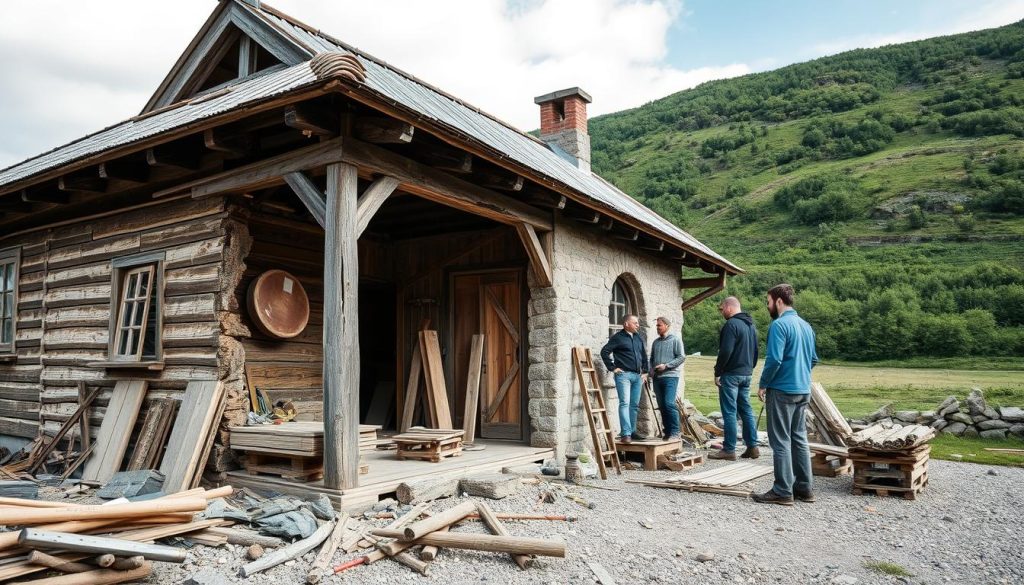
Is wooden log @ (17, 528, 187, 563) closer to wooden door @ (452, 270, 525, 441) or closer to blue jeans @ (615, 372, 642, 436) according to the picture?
wooden door @ (452, 270, 525, 441)

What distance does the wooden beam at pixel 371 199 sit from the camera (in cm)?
565

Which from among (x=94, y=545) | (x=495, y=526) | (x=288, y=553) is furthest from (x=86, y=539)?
(x=495, y=526)

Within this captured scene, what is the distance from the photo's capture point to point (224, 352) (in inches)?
260

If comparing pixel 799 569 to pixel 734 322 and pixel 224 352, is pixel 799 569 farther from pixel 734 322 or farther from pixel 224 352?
pixel 224 352

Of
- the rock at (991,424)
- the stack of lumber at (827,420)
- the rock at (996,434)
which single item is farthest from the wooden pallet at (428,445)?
the rock at (991,424)

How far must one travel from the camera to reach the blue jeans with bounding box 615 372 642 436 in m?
8.98

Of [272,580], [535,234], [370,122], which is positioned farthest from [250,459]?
[535,234]

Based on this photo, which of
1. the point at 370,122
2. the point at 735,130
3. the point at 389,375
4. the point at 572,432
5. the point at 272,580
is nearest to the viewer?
the point at 272,580

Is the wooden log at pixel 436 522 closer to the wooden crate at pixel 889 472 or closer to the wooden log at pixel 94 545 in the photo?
the wooden log at pixel 94 545

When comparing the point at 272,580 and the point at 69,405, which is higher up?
the point at 69,405

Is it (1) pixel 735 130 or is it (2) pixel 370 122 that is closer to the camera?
(2) pixel 370 122

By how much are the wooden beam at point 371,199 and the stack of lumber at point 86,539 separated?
8.57ft

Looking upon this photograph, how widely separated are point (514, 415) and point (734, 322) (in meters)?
3.34

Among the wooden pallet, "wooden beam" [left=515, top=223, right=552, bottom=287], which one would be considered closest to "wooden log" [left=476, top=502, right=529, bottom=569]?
the wooden pallet
